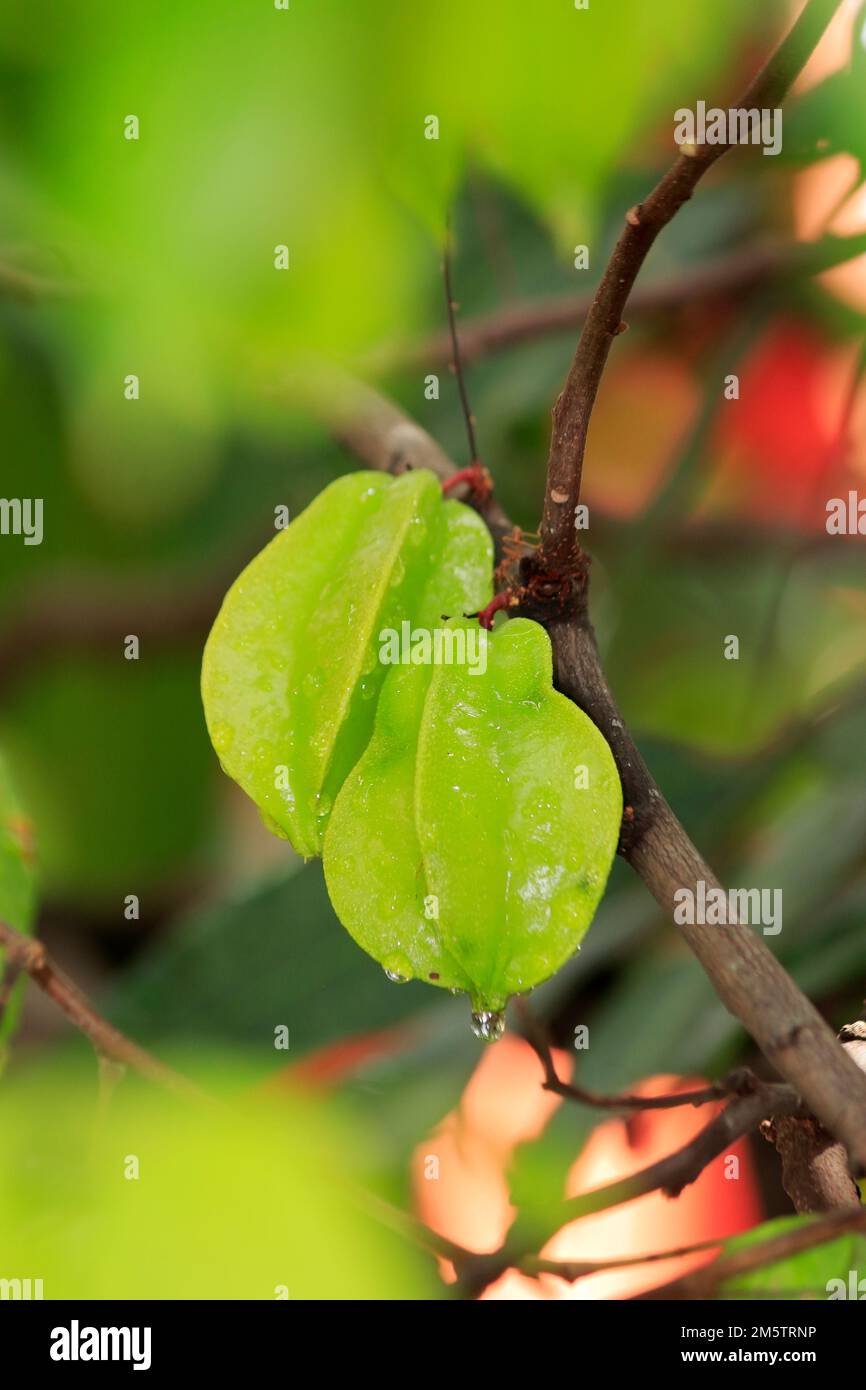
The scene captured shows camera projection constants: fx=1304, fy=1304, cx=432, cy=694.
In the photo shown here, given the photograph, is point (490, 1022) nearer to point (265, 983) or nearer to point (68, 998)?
point (68, 998)

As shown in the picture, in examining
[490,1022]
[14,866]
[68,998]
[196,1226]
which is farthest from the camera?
[14,866]

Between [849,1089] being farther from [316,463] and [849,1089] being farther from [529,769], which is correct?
[316,463]

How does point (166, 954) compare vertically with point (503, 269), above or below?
below

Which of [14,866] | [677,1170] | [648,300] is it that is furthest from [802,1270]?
[648,300]

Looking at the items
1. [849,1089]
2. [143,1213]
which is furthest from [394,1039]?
[143,1213]

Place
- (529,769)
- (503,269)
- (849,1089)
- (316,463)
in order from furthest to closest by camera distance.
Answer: (316,463) → (503,269) → (529,769) → (849,1089)

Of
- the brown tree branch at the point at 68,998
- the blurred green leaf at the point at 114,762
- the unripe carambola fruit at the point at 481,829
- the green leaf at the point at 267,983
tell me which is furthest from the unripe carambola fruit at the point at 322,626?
the blurred green leaf at the point at 114,762

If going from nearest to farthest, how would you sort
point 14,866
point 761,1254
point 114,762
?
point 761,1254
point 14,866
point 114,762

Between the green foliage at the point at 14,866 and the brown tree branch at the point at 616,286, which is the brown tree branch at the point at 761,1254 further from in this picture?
the green foliage at the point at 14,866
